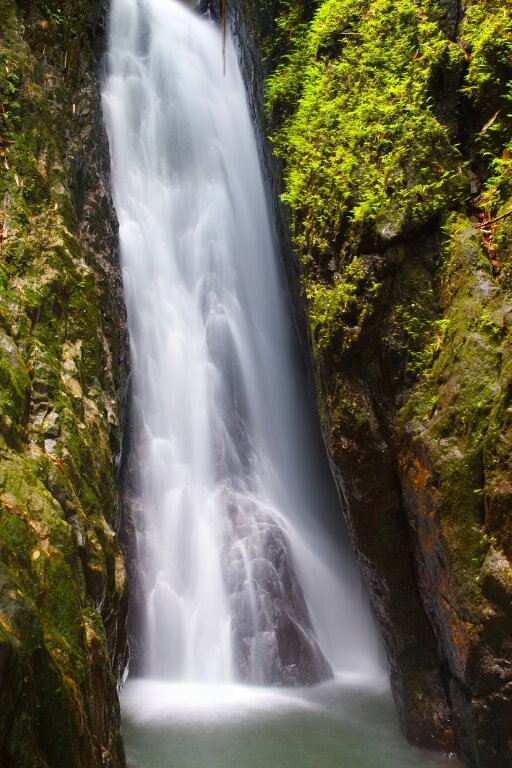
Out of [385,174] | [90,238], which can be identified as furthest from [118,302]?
[385,174]

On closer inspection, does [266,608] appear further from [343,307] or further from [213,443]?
[343,307]

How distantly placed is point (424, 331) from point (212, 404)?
6.21 meters

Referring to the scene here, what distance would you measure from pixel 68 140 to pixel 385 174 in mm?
4355

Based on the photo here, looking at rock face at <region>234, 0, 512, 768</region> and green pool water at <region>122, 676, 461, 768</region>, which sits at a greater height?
rock face at <region>234, 0, 512, 768</region>

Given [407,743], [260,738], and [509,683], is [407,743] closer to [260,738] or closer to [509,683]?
[260,738]

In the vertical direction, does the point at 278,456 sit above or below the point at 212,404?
below

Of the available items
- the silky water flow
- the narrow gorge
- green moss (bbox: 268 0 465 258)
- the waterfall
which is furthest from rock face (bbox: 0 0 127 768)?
green moss (bbox: 268 0 465 258)

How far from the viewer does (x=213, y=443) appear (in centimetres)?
1169

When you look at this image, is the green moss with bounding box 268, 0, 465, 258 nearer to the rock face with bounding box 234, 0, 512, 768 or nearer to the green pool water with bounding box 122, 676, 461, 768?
the rock face with bounding box 234, 0, 512, 768

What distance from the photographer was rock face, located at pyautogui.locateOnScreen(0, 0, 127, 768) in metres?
3.20

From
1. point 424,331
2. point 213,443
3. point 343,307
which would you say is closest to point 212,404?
point 213,443

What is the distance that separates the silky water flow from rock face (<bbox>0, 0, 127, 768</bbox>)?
91.4 inches

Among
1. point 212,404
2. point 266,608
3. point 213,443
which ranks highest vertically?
point 212,404

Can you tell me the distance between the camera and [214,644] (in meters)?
8.85
